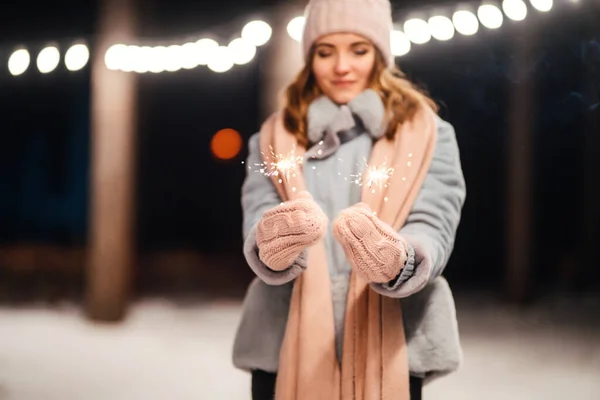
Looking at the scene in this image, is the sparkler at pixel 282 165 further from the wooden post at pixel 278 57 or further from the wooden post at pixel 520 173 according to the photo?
the wooden post at pixel 520 173

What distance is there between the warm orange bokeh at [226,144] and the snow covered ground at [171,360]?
1.32 ft

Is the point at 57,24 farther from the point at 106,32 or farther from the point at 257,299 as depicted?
the point at 257,299

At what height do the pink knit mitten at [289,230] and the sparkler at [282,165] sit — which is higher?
the sparkler at [282,165]

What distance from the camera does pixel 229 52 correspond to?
4.47 feet

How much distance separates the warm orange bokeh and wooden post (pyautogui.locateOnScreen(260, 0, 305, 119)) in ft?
0.27

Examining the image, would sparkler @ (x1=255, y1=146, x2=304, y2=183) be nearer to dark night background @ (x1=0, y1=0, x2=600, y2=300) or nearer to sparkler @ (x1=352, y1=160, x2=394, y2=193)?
sparkler @ (x1=352, y1=160, x2=394, y2=193)

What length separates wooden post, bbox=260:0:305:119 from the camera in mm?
1316

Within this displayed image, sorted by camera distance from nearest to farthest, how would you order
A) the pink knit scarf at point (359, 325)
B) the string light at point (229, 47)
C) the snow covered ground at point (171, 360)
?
the pink knit scarf at point (359, 325) < the string light at point (229, 47) < the snow covered ground at point (171, 360)

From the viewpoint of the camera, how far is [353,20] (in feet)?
3.32

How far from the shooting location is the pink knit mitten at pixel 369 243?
0.83 meters

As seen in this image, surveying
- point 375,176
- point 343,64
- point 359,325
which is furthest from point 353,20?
point 359,325

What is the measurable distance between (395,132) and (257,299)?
379mm

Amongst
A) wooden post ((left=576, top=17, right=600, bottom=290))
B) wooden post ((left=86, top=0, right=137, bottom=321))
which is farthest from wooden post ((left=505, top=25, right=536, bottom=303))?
wooden post ((left=86, top=0, right=137, bottom=321))

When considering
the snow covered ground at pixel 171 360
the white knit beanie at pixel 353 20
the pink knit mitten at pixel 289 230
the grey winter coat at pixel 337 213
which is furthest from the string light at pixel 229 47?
the snow covered ground at pixel 171 360
